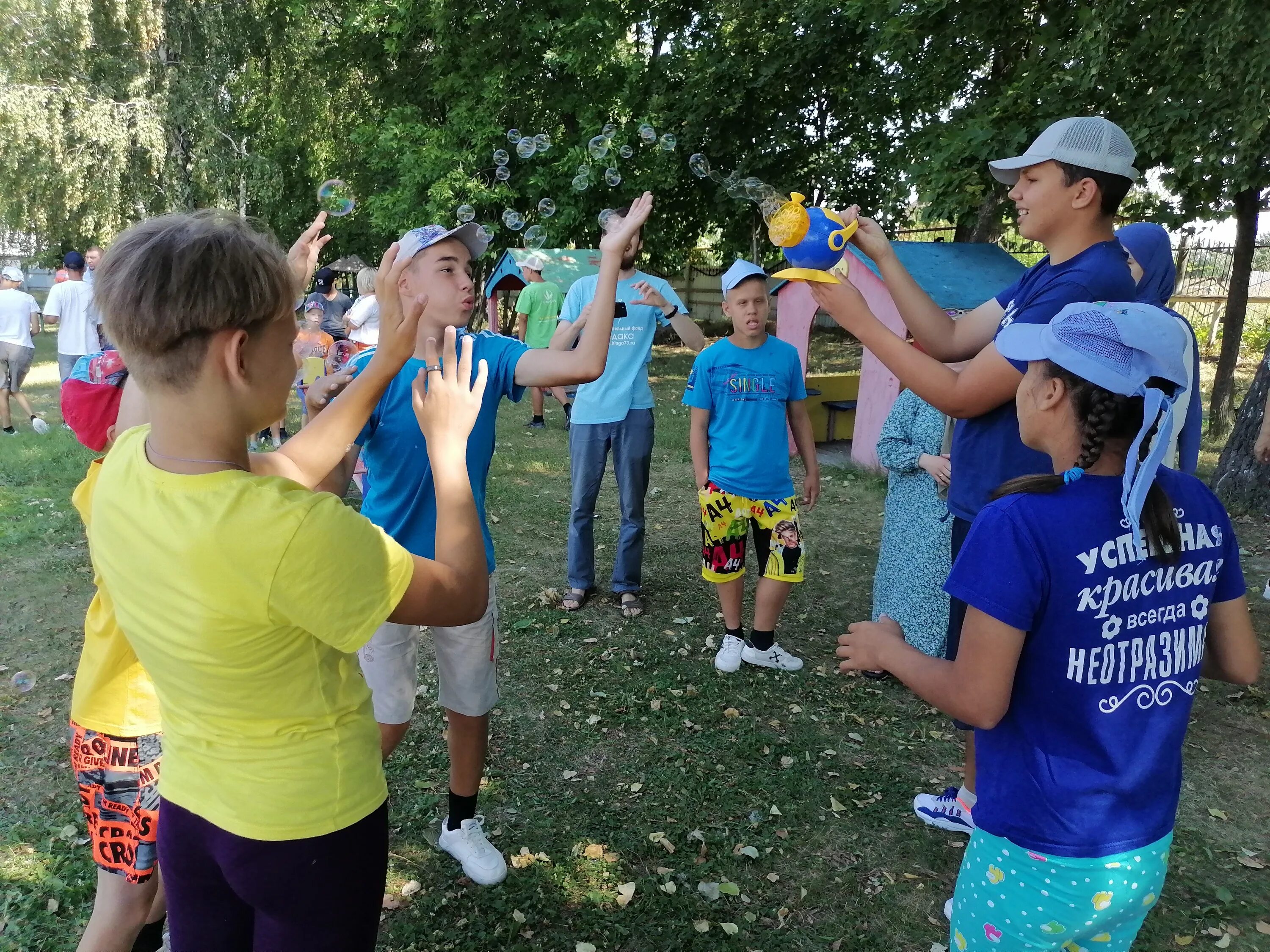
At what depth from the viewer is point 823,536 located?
23.5 feet

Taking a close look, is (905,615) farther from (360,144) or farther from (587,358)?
(360,144)

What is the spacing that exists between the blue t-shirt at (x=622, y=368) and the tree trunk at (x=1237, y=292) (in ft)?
25.2

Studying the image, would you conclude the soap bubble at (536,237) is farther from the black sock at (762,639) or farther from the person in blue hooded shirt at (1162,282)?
the person in blue hooded shirt at (1162,282)

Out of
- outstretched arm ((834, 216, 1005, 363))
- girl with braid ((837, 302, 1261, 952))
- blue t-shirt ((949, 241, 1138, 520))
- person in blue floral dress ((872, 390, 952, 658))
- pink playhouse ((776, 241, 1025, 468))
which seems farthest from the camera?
pink playhouse ((776, 241, 1025, 468))

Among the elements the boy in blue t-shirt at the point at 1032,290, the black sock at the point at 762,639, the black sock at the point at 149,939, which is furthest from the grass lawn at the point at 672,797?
the boy in blue t-shirt at the point at 1032,290

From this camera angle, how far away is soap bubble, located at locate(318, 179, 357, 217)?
4.23 meters

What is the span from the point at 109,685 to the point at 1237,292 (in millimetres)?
11458

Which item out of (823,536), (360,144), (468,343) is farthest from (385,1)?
(468,343)

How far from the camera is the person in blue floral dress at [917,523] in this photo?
4.38 metres

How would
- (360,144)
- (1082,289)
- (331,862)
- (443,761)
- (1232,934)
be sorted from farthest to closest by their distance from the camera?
(360,144), (443,761), (1232,934), (1082,289), (331,862)

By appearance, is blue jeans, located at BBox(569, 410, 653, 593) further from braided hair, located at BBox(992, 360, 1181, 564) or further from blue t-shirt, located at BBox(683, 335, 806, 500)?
braided hair, located at BBox(992, 360, 1181, 564)

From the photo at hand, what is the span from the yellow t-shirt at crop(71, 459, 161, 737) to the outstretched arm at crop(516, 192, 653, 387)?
1.27 m

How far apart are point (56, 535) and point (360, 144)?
1645 cm

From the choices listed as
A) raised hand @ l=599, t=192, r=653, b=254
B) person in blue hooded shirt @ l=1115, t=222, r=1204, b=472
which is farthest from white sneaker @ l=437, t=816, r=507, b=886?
person in blue hooded shirt @ l=1115, t=222, r=1204, b=472
